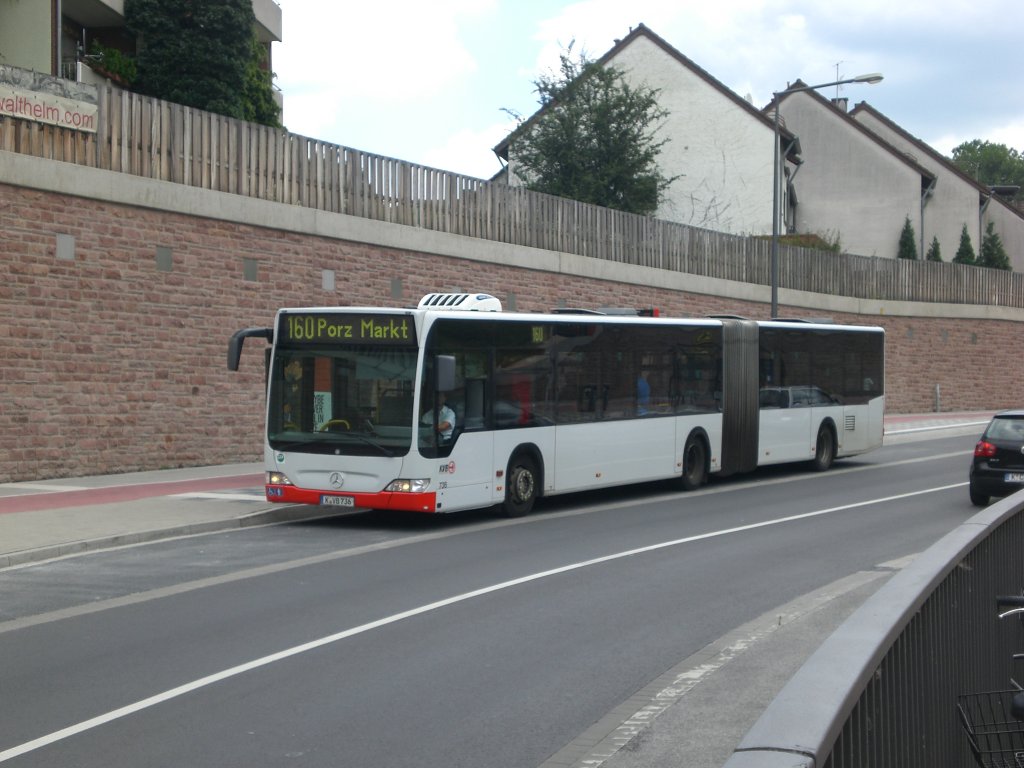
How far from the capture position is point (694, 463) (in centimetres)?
2188

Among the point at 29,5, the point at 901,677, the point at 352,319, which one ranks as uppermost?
the point at 29,5

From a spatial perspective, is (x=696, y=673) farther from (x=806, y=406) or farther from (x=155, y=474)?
(x=806, y=406)

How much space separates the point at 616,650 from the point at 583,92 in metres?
42.7

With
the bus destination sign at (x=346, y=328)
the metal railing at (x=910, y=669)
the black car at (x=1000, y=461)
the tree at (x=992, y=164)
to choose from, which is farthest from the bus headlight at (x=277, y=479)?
the tree at (x=992, y=164)

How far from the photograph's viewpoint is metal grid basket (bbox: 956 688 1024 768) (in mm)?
4930

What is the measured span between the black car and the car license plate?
9067 millimetres

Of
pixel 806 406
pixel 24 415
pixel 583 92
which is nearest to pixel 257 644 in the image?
pixel 24 415

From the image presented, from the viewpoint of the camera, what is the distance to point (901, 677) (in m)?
4.09

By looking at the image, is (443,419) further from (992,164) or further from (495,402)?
(992,164)

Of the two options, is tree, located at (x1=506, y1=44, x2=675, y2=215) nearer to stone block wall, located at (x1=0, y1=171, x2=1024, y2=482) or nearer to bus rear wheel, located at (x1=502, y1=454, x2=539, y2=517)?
stone block wall, located at (x1=0, y1=171, x2=1024, y2=482)

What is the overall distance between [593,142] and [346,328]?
114ft

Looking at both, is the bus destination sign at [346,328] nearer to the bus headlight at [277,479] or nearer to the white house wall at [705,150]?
the bus headlight at [277,479]

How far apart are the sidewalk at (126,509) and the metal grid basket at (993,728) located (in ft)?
31.6

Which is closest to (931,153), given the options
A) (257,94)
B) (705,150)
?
(705,150)
